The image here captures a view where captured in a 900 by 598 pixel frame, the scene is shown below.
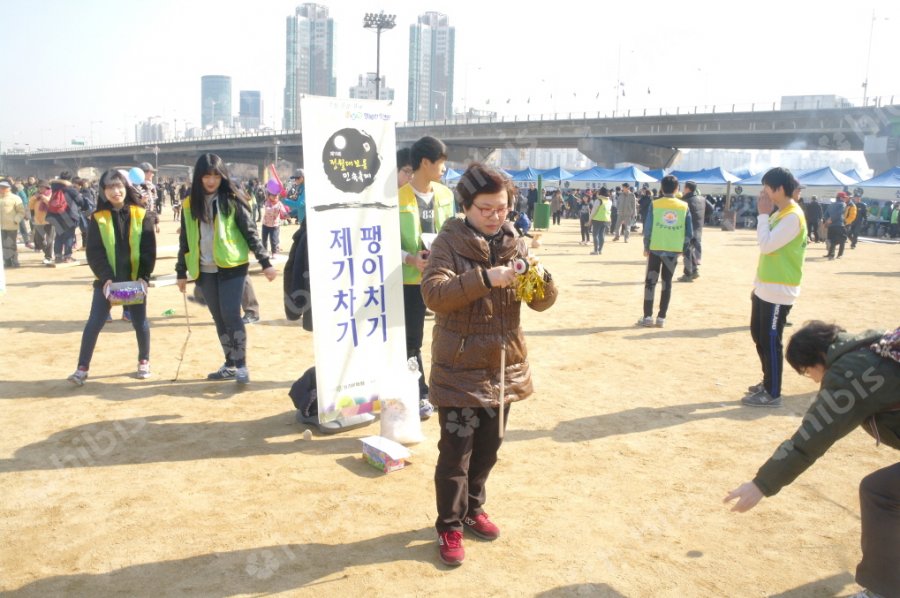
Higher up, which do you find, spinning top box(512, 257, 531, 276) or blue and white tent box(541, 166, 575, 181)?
blue and white tent box(541, 166, 575, 181)

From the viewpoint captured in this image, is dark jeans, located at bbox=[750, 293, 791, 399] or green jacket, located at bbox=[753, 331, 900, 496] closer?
green jacket, located at bbox=[753, 331, 900, 496]

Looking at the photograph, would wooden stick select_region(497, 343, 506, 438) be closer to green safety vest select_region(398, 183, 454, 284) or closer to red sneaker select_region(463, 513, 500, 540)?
red sneaker select_region(463, 513, 500, 540)

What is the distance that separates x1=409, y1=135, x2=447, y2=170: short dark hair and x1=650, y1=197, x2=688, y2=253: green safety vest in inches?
190

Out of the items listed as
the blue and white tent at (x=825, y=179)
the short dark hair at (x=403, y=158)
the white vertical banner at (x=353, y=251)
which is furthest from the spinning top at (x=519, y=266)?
the blue and white tent at (x=825, y=179)

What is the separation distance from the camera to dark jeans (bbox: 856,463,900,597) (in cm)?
271

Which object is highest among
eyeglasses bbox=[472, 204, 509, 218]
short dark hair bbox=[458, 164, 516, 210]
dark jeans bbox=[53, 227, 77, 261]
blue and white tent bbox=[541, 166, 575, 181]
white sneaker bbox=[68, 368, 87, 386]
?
blue and white tent bbox=[541, 166, 575, 181]

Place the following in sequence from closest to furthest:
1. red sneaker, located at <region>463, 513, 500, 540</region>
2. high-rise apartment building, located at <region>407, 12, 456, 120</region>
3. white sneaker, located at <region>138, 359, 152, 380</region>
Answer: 1. red sneaker, located at <region>463, 513, 500, 540</region>
2. white sneaker, located at <region>138, 359, 152, 380</region>
3. high-rise apartment building, located at <region>407, 12, 456, 120</region>

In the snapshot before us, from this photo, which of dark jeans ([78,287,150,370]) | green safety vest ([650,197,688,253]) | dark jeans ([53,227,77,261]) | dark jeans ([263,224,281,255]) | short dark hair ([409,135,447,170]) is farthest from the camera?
dark jeans ([53,227,77,261])

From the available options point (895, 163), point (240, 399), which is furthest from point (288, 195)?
point (895, 163)

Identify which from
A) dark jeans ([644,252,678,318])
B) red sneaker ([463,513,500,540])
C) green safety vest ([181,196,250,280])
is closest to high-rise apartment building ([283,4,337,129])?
dark jeans ([644,252,678,318])

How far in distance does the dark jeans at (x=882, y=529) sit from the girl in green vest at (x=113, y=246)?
5.27 m

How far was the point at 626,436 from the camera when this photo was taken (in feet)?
16.3

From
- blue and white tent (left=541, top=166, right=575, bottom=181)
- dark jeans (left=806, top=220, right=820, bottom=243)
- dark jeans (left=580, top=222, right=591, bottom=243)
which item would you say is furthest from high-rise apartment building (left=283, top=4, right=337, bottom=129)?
dark jeans (left=806, top=220, right=820, bottom=243)

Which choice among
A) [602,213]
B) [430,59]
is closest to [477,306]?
[602,213]
